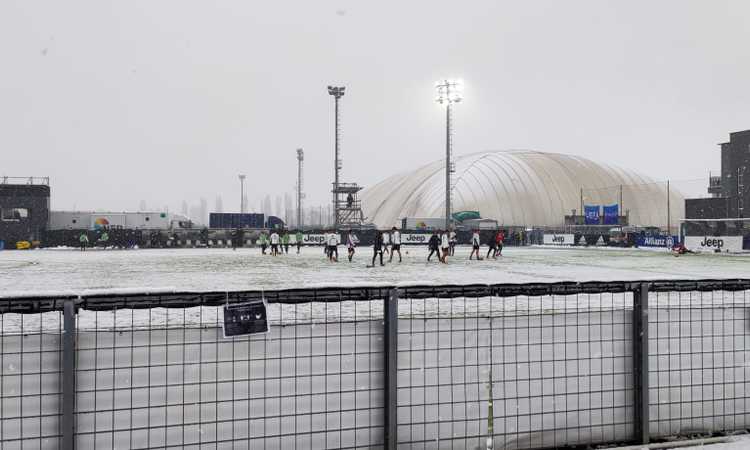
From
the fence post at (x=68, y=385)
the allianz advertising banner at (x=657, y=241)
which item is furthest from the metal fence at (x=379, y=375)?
the allianz advertising banner at (x=657, y=241)

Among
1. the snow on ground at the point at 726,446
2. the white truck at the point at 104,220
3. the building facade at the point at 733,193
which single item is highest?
the building facade at the point at 733,193

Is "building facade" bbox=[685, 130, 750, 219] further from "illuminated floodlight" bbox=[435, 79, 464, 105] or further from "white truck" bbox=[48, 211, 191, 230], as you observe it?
"white truck" bbox=[48, 211, 191, 230]

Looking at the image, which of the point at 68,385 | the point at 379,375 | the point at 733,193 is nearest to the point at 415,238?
the point at 733,193

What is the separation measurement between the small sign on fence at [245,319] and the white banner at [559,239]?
202ft

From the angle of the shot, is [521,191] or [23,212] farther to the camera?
[521,191]

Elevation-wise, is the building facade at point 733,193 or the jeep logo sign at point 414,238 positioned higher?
the building facade at point 733,193

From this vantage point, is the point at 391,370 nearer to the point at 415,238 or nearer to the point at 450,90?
the point at 450,90

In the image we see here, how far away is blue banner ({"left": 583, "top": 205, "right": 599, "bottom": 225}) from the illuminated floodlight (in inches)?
938

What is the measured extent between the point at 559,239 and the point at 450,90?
73.1ft

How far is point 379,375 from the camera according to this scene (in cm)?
409

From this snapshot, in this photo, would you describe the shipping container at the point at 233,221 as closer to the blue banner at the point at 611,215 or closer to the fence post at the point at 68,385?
the blue banner at the point at 611,215

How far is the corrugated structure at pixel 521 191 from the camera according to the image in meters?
88.2

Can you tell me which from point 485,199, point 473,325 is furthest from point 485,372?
point 485,199

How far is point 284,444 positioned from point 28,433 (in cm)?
153
